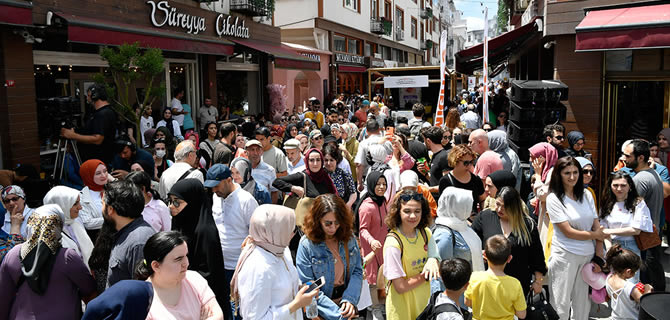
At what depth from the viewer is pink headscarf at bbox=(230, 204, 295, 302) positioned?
10.3 ft

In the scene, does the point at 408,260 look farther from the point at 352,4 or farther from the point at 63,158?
the point at 352,4

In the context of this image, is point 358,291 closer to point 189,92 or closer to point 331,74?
point 189,92

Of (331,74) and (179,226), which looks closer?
(179,226)

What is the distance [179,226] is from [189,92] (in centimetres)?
1080

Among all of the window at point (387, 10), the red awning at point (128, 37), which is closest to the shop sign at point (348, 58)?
the window at point (387, 10)

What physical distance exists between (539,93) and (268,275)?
536 cm

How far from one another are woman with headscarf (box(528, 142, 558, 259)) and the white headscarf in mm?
1200

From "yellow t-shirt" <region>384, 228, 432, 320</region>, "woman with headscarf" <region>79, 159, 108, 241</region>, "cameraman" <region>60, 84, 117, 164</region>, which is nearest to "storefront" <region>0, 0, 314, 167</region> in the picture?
"cameraman" <region>60, 84, 117, 164</region>

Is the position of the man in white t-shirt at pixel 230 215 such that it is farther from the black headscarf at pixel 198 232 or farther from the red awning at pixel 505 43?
the red awning at pixel 505 43

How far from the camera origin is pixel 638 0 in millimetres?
8617

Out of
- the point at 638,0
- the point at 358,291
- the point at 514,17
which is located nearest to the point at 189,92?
the point at 638,0

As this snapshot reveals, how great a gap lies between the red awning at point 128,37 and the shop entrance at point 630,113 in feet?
27.3

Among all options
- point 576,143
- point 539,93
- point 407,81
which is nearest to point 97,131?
point 539,93

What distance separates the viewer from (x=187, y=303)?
9.84 feet
